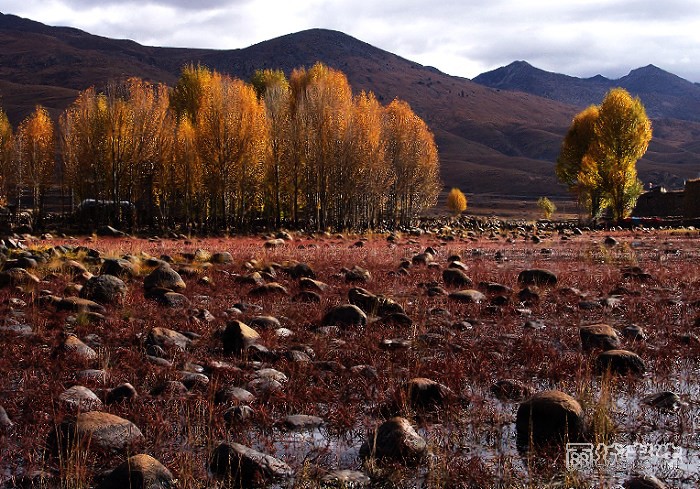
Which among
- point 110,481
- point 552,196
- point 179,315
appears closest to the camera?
point 110,481

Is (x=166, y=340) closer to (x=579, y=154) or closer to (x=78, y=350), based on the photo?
(x=78, y=350)

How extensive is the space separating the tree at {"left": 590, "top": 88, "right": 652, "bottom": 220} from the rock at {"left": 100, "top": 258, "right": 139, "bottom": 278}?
46.1 m

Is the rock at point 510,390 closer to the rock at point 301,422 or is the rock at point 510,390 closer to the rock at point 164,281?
the rock at point 301,422

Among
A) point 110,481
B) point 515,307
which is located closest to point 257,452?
point 110,481

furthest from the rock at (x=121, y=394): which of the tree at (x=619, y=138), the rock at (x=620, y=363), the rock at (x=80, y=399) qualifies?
the tree at (x=619, y=138)

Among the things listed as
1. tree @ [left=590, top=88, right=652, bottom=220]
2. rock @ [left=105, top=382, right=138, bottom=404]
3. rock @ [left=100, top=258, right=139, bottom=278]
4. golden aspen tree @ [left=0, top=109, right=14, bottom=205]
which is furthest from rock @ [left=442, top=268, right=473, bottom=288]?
golden aspen tree @ [left=0, top=109, right=14, bottom=205]

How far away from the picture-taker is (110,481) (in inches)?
153

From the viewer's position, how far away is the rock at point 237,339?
7289 mm

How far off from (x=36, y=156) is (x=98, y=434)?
5251 centimetres

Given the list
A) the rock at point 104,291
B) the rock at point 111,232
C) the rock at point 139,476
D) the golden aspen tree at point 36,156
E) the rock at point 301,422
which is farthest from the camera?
the golden aspen tree at point 36,156

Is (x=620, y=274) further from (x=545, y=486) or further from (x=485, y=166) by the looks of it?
(x=485, y=166)

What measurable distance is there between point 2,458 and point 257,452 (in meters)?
1.78

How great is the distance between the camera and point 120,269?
43.5 feet

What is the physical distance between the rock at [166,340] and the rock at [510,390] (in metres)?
3.63
